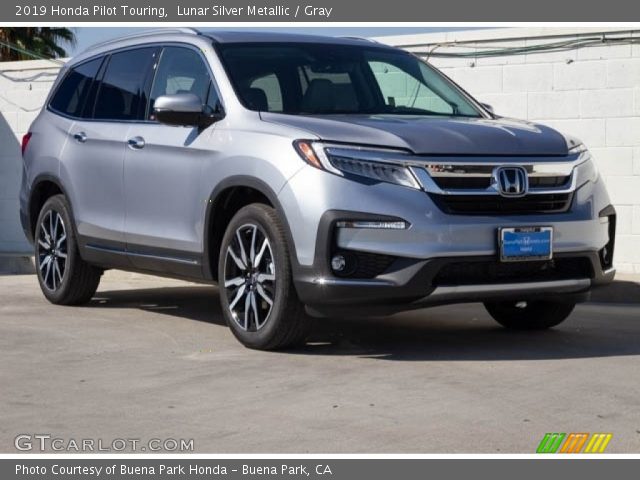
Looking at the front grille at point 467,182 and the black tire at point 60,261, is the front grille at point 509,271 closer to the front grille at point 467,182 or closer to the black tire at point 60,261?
the front grille at point 467,182

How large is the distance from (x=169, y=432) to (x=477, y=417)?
1.34 meters

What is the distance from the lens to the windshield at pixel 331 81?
321 inches

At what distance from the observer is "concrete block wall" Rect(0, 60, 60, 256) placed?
16109 millimetres

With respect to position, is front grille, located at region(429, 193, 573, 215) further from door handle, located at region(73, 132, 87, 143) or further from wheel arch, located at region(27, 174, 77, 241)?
wheel arch, located at region(27, 174, 77, 241)

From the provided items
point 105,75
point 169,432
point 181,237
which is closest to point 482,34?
point 105,75

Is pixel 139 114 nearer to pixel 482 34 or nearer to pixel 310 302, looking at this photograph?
pixel 310 302

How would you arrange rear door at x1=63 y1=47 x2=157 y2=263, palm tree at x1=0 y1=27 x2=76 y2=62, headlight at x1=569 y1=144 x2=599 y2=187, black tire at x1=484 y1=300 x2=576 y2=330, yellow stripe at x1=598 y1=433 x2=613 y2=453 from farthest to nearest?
1. palm tree at x1=0 y1=27 x2=76 y2=62
2. rear door at x1=63 y1=47 x2=157 y2=263
3. black tire at x1=484 y1=300 x2=576 y2=330
4. headlight at x1=569 y1=144 x2=599 y2=187
5. yellow stripe at x1=598 y1=433 x2=613 y2=453

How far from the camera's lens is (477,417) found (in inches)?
231

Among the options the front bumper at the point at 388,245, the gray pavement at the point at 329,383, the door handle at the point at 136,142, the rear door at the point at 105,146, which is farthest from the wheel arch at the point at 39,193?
the front bumper at the point at 388,245

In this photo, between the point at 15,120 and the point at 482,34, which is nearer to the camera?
the point at 482,34

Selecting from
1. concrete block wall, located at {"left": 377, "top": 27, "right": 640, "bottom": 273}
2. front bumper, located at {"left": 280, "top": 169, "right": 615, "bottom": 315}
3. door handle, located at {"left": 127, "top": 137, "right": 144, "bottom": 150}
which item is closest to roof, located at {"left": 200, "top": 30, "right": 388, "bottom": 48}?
door handle, located at {"left": 127, "top": 137, "right": 144, "bottom": 150}

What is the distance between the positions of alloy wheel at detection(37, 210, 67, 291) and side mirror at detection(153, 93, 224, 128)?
6.68 feet

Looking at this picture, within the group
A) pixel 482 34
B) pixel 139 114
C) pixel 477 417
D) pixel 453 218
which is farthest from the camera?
pixel 482 34

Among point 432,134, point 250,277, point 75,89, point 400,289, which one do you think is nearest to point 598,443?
point 400,289
